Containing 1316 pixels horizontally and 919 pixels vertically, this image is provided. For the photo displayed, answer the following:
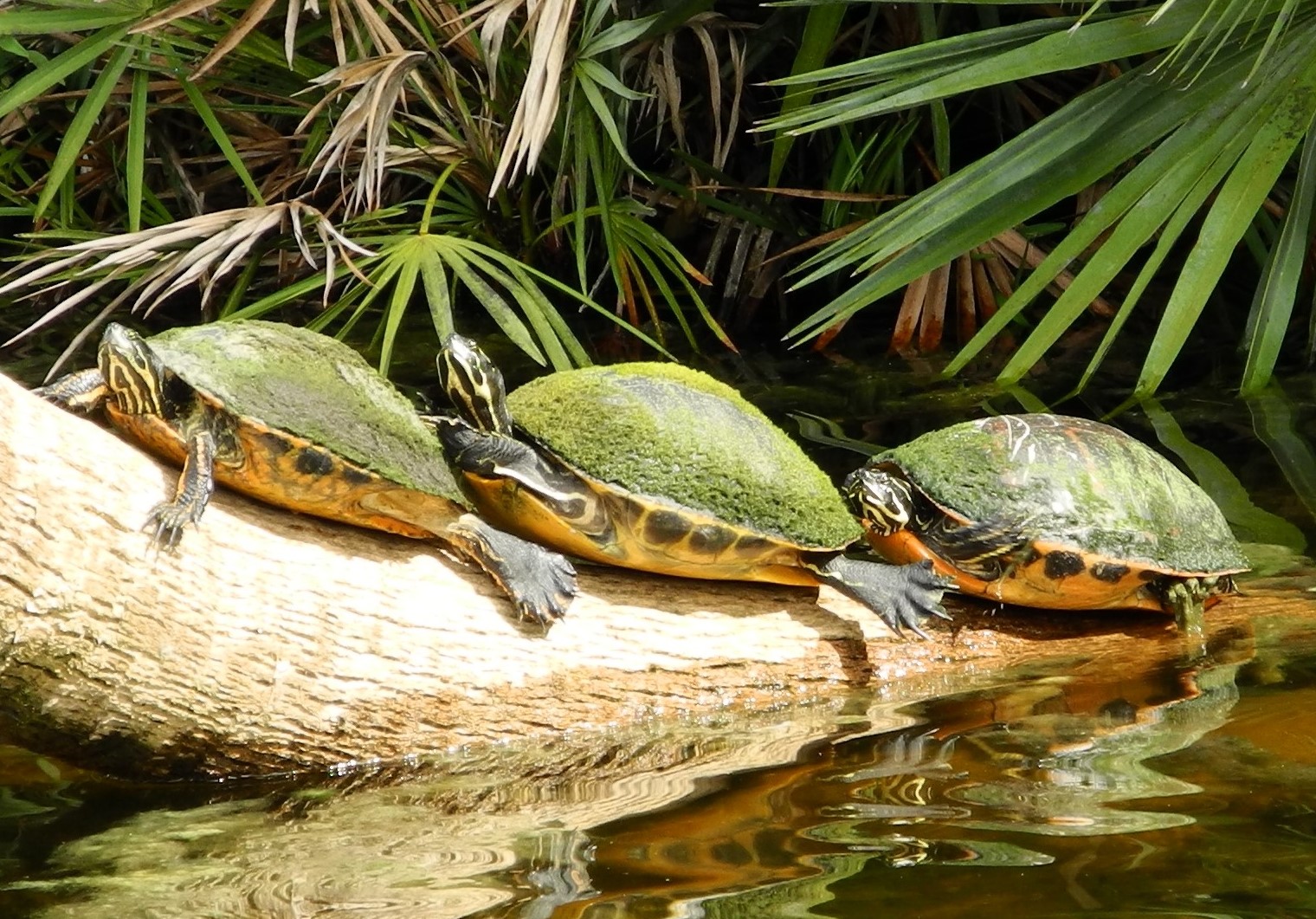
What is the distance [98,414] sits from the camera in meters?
2.59

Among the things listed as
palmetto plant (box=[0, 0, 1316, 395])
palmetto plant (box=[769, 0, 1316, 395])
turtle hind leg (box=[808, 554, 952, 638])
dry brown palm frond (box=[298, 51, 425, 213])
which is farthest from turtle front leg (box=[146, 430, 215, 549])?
dry brown palm frond (box=[298, 51, 425, 213])

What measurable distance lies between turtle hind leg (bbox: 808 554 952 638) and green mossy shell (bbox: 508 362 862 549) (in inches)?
3.7

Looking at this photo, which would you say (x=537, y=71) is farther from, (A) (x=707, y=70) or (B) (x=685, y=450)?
(B) (x=685, y=450)

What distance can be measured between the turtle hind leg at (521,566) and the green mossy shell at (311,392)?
0.08 m

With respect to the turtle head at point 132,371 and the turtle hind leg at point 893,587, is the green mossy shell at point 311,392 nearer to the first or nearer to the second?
the turtle head at point 132,371

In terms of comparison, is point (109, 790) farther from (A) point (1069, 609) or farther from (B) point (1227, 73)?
(B) point (1227, 73)

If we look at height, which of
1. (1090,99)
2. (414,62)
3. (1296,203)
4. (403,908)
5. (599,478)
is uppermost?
(414,62)

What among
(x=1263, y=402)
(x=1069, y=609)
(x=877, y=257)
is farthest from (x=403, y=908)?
(x=1263, y=402)

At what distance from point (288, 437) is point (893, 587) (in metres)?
1.28

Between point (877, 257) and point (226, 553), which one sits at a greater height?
point (877, 257)

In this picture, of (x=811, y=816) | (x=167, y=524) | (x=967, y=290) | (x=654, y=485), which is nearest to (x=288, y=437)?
(x=167, y=524)

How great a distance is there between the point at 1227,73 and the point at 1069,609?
1727 mm

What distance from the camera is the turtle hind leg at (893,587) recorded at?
111 inches

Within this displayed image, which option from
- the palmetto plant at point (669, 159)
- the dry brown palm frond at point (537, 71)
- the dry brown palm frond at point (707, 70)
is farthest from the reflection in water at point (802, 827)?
the dry brown palm frond at point (707, 70)
